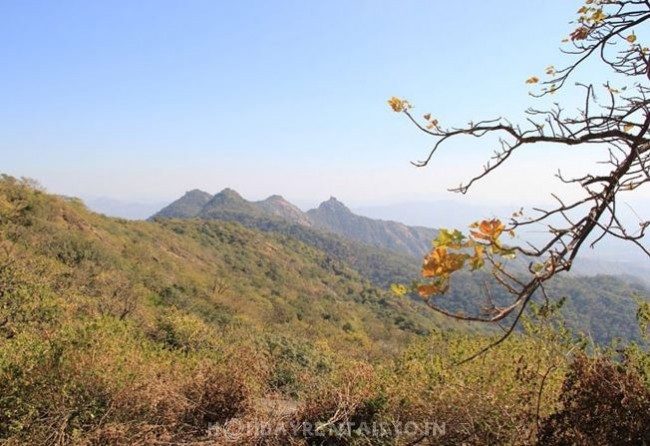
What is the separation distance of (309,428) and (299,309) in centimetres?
3879

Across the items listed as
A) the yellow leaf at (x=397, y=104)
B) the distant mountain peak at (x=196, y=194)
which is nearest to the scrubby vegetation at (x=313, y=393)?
the yellow leaf at (x=397, y=104)

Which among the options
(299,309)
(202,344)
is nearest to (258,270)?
(299,309)

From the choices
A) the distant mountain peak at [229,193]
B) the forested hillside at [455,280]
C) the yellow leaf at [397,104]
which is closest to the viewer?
the yellow leaf at [397,104]

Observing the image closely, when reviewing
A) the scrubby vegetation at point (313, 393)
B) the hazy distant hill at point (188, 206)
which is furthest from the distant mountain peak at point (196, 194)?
the scrubby vegetation at point (313, 393)

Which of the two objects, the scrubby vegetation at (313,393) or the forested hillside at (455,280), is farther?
the forested hillside at (455,280)

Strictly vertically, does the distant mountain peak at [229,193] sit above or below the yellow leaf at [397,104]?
above

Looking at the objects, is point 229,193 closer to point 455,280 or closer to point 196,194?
point 196,194

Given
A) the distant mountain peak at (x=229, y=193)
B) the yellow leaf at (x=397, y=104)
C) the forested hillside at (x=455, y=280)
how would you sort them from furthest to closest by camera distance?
the distant mountain peak at (x=229, y=193) < the forested hillside at (x=455, y=280) < the yellow leaf at (x=397, y=104)

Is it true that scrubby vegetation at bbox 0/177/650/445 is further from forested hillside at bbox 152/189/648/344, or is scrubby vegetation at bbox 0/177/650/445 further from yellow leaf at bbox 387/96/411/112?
forested hillside at bbox 152/189/648/344

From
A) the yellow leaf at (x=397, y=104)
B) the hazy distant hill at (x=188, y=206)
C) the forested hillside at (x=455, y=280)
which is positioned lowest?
the forested hillside at (x=455, y=280)

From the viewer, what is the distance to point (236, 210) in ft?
456

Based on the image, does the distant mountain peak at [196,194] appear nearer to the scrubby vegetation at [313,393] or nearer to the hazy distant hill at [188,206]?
the hazy distant hill at [188,206]

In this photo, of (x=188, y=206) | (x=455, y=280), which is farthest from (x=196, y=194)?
(x=455, y=280)

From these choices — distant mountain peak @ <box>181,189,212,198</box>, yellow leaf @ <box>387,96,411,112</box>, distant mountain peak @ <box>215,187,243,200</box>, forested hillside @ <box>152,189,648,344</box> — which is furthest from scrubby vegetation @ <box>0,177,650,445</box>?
distant mountain peak @ <box>181,189,212,198</box>
